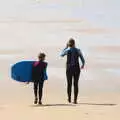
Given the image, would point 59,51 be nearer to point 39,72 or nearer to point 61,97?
point 61,97

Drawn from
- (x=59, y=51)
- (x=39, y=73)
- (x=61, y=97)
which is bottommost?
(x=61, y=97)

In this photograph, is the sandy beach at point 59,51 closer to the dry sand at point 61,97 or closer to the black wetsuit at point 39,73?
the dry sand at point 61,97

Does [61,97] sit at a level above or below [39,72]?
below

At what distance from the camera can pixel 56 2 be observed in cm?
3653

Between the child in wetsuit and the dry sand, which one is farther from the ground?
the child in wetsuit

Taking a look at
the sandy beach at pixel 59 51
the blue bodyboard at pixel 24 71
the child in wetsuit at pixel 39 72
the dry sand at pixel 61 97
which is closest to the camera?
the dry sand at pixel 61 97

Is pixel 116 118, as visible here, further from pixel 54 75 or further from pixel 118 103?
pixel 54 75

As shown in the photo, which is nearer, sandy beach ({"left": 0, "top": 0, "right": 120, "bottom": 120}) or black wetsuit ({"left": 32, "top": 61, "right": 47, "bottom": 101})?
sandy beach ({"left": 0, "top": 0, "right": 120, "bottom": 120})

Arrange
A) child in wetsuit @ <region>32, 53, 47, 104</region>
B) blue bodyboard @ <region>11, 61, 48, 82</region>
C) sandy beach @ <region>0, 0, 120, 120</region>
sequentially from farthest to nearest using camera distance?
blue bodyboard @ <region>11, 61, 48, 82</region> < child in wetsuit @ <region>32, 53, 47, 104</region> < sandy beach @ <region>0, 0, 120, 120</region>

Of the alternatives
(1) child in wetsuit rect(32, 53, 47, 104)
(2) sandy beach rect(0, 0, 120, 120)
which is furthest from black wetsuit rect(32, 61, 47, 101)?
(2) sandy beach rect(0, 0, 120, 120)

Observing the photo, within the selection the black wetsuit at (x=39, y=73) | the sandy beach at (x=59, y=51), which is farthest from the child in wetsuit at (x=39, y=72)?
the sandy beach at (x=59, y=51)

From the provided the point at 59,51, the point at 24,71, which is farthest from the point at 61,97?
the point at 59,51

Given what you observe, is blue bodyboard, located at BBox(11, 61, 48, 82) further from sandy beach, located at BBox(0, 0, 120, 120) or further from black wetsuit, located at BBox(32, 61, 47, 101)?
sandy beach, located at BBox(0, 0, 120, 120)

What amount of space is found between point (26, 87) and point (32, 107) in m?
3.40
